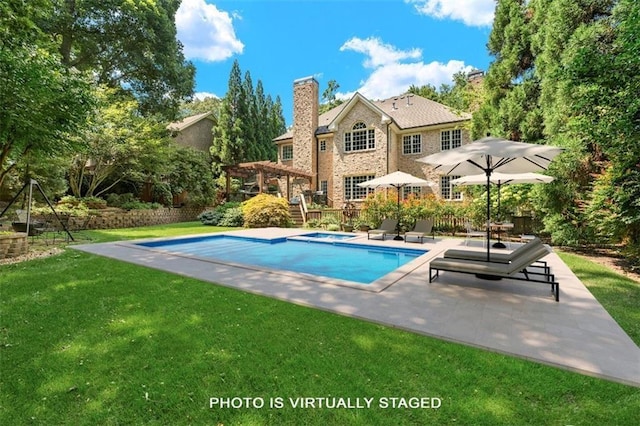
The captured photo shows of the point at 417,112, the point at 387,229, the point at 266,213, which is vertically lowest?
the point at 387,229

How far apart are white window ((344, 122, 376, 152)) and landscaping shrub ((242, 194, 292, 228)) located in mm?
7622

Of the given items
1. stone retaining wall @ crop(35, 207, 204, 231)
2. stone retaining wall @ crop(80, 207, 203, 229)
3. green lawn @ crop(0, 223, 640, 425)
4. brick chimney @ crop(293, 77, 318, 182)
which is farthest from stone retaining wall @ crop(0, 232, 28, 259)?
brick chimney @ crop(293, 77, 318, 182)

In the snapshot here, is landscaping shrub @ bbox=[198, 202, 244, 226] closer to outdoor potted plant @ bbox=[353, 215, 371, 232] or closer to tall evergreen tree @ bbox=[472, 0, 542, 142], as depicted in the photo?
outdoor potted plant @ bbox=[353, 215, 371, 232]

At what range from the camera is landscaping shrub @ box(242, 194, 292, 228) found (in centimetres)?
1809

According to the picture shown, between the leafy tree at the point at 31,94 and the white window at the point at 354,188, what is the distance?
17099 millimetres

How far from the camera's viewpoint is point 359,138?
22922mm

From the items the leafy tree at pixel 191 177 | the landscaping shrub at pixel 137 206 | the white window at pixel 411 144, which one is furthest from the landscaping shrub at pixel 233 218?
the white window at pixel 411 144

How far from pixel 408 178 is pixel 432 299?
8481mm

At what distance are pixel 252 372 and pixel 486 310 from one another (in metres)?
3.49

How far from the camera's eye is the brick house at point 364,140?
2155 cm

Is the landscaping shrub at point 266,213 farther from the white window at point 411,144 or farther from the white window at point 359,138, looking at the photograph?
the white window at point 411,144

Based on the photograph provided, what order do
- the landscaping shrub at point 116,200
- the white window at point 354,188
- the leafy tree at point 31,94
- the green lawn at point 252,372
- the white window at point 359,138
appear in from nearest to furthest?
the green lawn at point 252,372 → the leafy tree at point 31,94 → the landscaping shrub at point 116,200 → the white window at point 359,138 → the white window at point 354,188

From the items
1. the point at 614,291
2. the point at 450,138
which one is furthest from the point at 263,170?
the point at 614,291

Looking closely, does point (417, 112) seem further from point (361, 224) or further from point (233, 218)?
point (233, 218)
